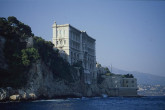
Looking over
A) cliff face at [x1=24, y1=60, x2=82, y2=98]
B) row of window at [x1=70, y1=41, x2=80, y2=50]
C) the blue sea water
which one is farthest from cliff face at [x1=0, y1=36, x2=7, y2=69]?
row of window at [x1=70, y1=41, x2=80, y2=50]

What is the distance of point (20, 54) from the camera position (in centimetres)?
5869

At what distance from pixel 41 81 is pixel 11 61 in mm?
7978

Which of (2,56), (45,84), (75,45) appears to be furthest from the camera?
(75,45)

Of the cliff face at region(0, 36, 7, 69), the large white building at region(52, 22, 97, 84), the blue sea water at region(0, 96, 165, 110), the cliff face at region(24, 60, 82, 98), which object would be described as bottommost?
the blue sea water at region(0, 96, 165, 110)


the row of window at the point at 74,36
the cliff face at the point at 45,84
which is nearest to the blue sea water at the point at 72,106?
the cliff face at the point at 45,84

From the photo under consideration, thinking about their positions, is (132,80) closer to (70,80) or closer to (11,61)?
(70,80)

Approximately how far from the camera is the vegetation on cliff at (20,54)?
54875mm

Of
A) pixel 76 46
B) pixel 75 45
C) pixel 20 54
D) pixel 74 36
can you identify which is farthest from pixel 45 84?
pixel 74 36

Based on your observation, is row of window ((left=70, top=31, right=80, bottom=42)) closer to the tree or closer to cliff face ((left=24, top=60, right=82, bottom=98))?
cliff face ((left=24, top=60, right=82, bottom=98))

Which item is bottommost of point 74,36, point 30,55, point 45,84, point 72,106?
point 72,106

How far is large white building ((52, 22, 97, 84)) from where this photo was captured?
84562 mm

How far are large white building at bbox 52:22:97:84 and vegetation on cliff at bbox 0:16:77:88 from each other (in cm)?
1281

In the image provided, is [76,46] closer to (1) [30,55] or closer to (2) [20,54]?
(1) [30,55]

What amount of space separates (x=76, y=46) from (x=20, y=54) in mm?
33910
